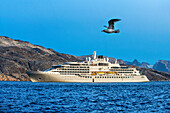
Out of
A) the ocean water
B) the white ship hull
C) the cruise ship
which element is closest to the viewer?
the ocean water

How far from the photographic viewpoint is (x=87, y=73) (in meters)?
149

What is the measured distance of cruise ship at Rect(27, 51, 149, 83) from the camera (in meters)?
140

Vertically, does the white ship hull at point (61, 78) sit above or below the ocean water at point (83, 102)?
above

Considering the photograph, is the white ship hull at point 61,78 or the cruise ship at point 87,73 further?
the cruise ship at point 87,73

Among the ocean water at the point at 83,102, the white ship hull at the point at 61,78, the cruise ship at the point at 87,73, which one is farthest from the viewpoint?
the cruise ship at the point at 87,73

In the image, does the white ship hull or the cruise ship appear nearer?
the white ship hull

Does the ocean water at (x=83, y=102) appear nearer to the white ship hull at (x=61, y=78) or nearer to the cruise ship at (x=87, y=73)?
the white ship hull at (x=61, y=78)

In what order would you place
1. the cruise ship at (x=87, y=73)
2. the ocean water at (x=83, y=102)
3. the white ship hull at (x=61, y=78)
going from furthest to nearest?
1. the cruise ship at (x=87, y=73)
2. the white ship hull at (x=61, y=78)
3. the ocean water at (x=83, y=102)

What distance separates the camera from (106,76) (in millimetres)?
151125

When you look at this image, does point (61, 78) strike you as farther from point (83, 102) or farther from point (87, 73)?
point (83, 102)

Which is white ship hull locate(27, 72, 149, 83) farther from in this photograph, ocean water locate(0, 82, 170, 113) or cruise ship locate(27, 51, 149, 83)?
ocean water locate(0, 82, 170, 113)

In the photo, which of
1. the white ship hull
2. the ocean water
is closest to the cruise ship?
the white ship hull

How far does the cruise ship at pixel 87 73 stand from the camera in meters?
140

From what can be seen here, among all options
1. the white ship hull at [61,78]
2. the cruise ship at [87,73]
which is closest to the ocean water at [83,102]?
the white ship hull at [61,78]
